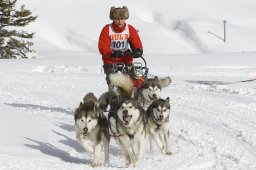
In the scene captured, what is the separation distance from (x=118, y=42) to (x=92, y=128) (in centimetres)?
222

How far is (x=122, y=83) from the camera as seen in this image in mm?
7227

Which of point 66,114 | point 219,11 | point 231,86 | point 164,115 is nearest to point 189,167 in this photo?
point 164,115

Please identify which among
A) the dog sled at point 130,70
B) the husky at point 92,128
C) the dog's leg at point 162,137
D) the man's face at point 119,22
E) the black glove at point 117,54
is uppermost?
the man's face at point 119,22

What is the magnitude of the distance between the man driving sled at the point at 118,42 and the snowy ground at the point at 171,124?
1.18 metres

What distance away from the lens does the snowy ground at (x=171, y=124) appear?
6781mm

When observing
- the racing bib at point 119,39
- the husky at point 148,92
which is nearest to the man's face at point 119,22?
the racing bib at point 119,39

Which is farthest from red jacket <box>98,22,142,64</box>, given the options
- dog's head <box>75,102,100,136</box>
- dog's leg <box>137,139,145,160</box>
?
dog's leg <box>137,139,145,160</box>

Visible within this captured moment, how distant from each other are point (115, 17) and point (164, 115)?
175 cm

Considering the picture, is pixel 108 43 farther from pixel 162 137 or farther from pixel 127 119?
pixel 127 119

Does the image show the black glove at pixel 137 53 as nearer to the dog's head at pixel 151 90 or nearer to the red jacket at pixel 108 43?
the red jacket at pixel 108 43

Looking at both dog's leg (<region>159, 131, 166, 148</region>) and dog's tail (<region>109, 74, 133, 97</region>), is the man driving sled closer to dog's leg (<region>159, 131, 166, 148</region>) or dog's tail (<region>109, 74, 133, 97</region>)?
dog's tail (<region>109, 74, 133, 97</region>)

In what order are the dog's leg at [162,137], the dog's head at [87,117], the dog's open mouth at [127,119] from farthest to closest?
1. the dog's leg at [162,137]
2. the dog's open mouth at [127,119]
3. the dog's head at [87,117]

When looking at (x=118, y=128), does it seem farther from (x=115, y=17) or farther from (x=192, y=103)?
(x=192, y=103)

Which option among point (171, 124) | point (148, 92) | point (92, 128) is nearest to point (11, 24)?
point (171, 124)
